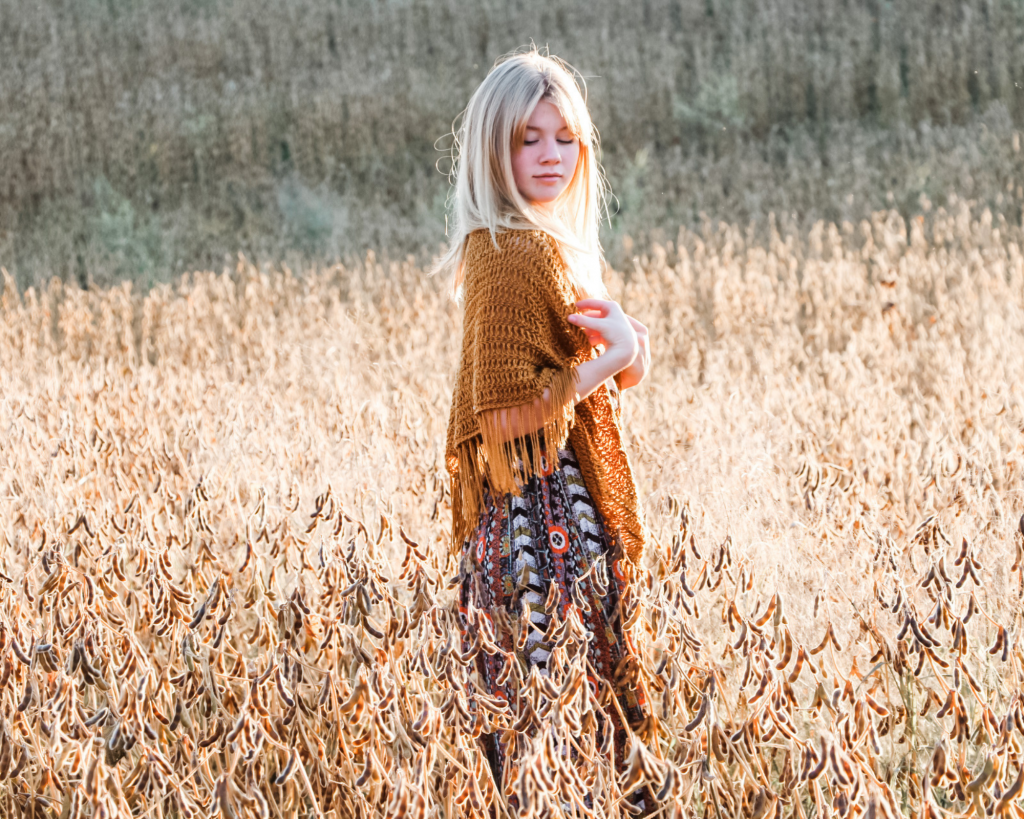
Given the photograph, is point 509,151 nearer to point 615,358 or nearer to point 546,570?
point 615,358

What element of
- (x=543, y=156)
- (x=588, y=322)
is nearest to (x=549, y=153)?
(x=543, y=156)

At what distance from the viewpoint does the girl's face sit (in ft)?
6.66

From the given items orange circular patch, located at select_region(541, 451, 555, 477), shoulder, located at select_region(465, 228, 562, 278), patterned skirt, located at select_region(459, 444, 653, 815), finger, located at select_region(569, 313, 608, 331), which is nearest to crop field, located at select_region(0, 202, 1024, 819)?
patterned skirt, located at select_region(459, 444, 653, 815)

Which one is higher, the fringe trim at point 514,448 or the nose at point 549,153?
the nose at point 549,153

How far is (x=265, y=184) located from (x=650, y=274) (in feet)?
18.8

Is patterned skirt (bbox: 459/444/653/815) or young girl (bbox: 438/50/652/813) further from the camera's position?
patterned skirt (bbox: 459/444/653/815)

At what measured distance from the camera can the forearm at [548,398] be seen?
6.11 feet

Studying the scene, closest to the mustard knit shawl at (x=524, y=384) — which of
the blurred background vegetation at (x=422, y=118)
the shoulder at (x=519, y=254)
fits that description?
the shoulder at (x=519, y=254)

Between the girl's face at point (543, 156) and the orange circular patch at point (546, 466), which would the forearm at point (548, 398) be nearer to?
the orange circular patch at point (546, 466)

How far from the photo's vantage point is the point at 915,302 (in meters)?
6.18

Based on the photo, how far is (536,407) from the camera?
1864mm

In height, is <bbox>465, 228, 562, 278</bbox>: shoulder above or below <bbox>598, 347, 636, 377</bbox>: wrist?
above

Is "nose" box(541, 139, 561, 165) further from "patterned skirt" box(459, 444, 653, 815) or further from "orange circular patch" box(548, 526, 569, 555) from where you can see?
"orange circular patch" box(548, 526, 569, 555)

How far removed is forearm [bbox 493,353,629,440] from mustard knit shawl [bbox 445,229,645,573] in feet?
0.04
